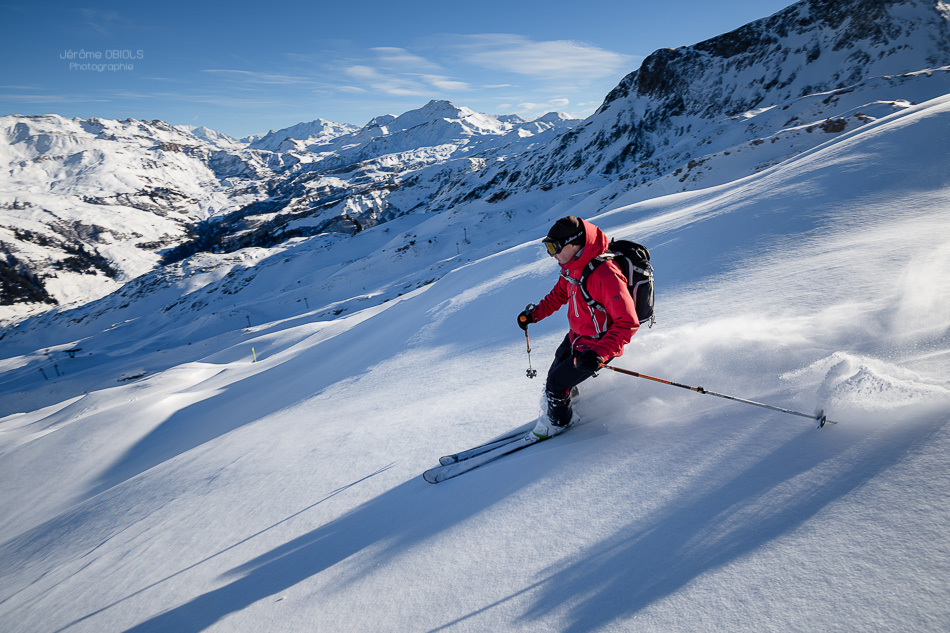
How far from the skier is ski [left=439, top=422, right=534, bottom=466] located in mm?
330

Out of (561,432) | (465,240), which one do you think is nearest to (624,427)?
(561,432)

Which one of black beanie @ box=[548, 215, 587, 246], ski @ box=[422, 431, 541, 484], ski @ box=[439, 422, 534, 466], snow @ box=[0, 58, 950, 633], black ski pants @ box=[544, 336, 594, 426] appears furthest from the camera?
ski @ box=[439, 422, 534, 466]

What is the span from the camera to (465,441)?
4375 mm

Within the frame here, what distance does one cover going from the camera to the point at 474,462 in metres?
3.92

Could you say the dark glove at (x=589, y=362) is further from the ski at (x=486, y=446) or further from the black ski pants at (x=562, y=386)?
the ski at (x=486, y=446)

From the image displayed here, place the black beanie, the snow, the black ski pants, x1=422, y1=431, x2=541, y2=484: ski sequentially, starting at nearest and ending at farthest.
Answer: the snow → the black beanie → the black ski pants → x1=422, y1=431, x2=541, y2=484: ski

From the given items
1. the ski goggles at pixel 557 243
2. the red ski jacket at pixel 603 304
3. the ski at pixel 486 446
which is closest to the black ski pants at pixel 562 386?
the red ski jacket at pixel 603 304

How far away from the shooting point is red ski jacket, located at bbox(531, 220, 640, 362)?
10.7 feet

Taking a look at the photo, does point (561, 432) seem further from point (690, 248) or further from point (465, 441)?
point (690, 248)

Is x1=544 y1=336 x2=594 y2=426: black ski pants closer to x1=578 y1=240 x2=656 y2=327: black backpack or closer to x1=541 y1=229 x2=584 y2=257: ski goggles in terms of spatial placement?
x1=578 y1=240 x2=656 y2=327: black backpack

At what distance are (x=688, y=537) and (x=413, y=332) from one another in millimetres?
8359

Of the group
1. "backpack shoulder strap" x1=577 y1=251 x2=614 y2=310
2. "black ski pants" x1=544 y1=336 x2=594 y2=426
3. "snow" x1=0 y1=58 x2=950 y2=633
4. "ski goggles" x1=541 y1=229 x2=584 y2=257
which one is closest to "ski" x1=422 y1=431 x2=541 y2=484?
"snow" x1=0 y1=58 x2=950 y2=633

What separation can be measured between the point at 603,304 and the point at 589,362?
0.53m

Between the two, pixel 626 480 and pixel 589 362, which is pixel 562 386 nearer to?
pixel 589 362
